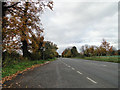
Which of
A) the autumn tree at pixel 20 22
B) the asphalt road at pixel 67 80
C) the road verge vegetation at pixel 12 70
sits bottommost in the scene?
the road verge vegetation at pixel 12 70

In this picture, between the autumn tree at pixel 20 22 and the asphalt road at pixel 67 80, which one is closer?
the asphalt road at pixel 67 80

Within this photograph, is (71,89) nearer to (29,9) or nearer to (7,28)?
(7,28)

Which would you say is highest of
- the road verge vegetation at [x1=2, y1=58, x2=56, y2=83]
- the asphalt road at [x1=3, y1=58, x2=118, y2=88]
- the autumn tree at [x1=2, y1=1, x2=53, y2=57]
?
the autumn tree at [x1=2, y1=1, x2=53, y2=57]

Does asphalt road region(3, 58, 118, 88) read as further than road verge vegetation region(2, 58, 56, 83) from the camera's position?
No

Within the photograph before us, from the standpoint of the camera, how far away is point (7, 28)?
930cm

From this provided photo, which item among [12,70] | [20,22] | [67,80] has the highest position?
[20,22]

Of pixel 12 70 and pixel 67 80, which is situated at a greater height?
pixel 67 80

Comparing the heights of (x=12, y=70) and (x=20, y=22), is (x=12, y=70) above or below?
Answer: below

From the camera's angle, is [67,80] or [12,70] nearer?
[67,80]

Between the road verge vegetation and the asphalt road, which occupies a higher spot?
the asphalt road

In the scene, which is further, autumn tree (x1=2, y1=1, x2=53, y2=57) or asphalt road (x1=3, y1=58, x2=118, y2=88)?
autumn tree (x1=2, y1=1, x2=53, y2=57)

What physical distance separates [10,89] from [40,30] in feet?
27.4

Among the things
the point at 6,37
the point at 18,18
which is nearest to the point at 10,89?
the point at 6,37

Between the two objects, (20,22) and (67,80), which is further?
(20,22)
